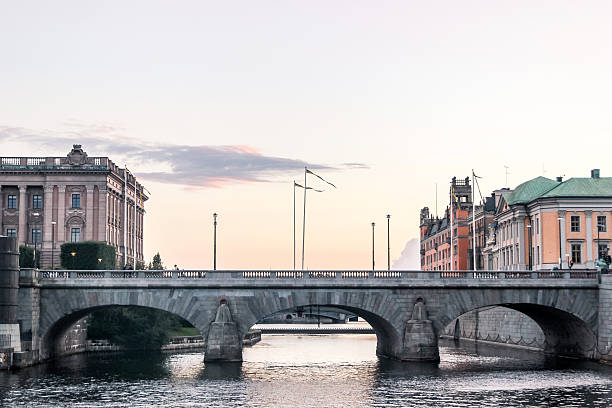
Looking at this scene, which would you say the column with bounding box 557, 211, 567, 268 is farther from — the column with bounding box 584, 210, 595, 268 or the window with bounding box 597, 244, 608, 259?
the window with bounding box 597, 244, 608, 259

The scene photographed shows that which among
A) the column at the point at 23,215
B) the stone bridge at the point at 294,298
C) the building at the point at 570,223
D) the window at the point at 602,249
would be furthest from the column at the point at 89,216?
the window at the point at 602,249

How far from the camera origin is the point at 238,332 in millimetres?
92000

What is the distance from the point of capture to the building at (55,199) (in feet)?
522

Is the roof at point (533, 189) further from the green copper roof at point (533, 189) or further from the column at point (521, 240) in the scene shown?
the column at point (521, 240)

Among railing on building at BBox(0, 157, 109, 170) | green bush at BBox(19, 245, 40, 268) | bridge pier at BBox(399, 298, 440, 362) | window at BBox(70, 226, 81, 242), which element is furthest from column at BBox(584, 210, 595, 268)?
window at BBox(70, 226, 81, 242)

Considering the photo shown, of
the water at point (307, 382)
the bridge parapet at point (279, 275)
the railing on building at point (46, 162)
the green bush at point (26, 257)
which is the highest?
the railing on building at point (46, 162)

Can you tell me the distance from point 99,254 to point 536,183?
60.2m

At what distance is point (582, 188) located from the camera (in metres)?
130

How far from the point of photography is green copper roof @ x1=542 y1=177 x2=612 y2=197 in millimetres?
128625

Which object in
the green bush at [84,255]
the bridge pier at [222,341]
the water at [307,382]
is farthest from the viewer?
the green bush at [84,255]

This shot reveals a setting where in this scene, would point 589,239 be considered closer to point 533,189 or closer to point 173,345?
point 533,189

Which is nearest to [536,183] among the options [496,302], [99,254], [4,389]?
[496,302]

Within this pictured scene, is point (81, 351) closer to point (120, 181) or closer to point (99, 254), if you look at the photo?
point (99, 254)

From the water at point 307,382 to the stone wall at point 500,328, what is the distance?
38.4 ft
